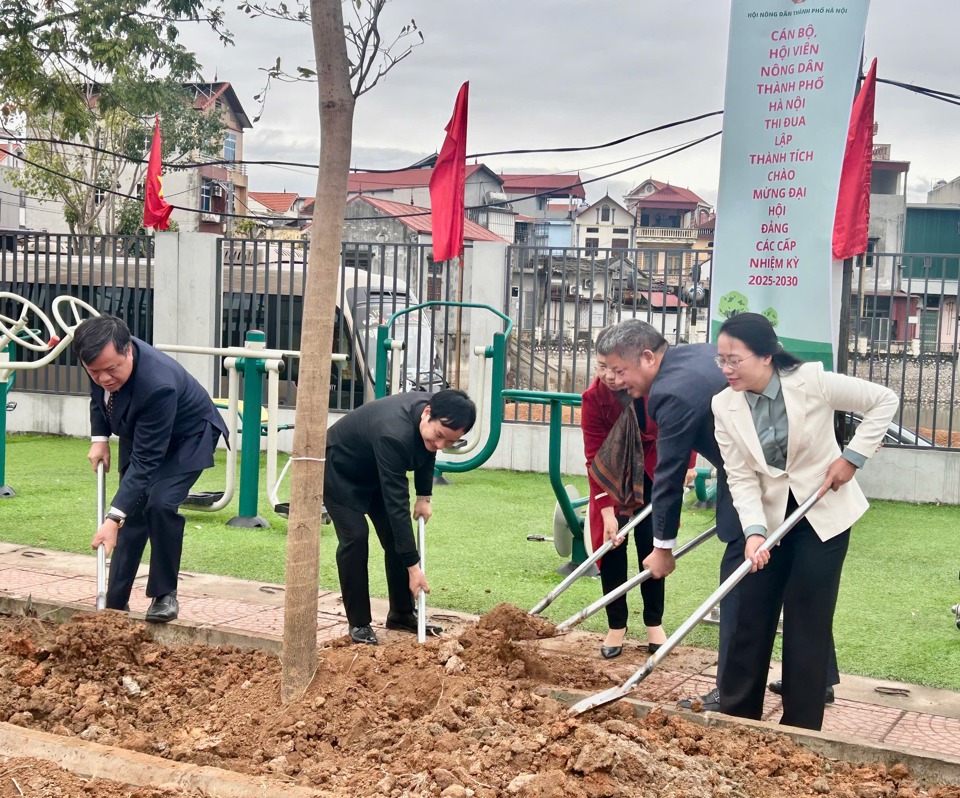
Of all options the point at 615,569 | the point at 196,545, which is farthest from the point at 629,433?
the point at 196,545

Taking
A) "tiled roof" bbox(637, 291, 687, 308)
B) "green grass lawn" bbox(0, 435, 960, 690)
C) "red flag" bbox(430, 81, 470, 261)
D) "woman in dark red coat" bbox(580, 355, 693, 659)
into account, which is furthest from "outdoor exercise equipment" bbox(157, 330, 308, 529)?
"tiled roof" bbox(637, 291, 687, 308)

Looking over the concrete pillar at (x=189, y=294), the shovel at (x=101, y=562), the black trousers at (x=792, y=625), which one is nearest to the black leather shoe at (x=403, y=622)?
the shovel at (x=101, y=562)

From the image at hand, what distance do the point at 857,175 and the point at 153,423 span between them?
479cm

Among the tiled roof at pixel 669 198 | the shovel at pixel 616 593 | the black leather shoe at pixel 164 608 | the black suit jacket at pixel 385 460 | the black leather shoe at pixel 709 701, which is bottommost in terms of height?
the black leather shoe at pixel 709 701

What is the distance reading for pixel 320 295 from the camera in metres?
3.56

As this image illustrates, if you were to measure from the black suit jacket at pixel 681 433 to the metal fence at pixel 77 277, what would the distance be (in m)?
9.25

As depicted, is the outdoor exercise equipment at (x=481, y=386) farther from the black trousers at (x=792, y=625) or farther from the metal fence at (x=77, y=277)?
the metal fence at (x=77, y=277)

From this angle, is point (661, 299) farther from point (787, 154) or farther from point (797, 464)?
point (797, 464)

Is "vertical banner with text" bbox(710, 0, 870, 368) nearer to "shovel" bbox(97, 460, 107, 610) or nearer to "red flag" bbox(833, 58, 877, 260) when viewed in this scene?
"red flag" bbox(833, 58, 877, 260)

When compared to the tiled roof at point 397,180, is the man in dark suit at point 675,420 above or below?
below

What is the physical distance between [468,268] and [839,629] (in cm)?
690

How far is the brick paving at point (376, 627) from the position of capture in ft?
13.6

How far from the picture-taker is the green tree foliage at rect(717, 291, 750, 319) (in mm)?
5574

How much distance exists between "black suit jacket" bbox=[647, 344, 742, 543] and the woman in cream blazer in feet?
0.59
